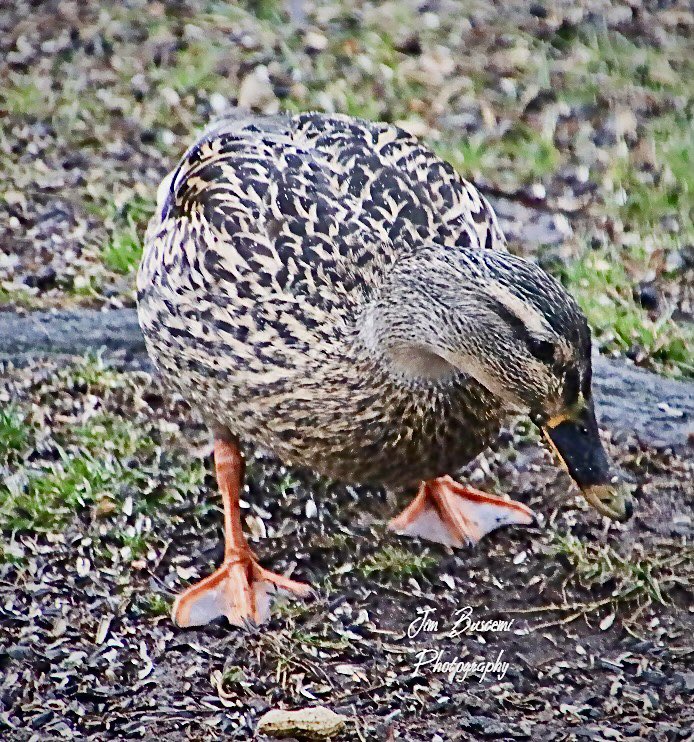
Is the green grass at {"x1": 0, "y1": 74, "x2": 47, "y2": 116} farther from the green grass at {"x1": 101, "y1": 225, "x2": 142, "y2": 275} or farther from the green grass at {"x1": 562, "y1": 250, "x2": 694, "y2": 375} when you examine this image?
the green grass at {"x1": 562, "y1": 250, "x2": 694, "y2": 375}

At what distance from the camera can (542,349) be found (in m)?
3.28

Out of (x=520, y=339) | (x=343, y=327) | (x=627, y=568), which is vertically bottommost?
(x=627, y=568)

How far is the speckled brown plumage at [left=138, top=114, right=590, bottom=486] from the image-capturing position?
146 inches

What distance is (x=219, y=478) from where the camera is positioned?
13.4 feet

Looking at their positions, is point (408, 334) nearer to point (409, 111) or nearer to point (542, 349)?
point (542, 349)

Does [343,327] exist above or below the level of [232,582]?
above

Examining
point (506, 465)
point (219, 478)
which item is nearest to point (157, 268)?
point (219, 478)

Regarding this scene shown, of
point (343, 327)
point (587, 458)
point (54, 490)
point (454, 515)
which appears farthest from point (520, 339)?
point (54, 490)

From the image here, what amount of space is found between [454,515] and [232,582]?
752 mm

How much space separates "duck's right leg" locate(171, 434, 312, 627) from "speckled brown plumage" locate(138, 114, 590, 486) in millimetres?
182

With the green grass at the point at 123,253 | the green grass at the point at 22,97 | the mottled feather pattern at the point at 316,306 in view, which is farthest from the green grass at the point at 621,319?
the green grass at the point at 22,97

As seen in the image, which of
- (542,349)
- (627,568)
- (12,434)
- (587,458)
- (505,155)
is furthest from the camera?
(505,155)

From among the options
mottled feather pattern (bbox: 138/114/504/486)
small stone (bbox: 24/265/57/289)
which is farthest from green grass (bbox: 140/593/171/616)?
small stone (bbox: 24/265/57/289)

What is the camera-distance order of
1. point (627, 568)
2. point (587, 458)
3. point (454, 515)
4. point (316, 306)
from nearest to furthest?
point (587, 458) < point (316, 306) < point (627, 568) < point (454, 515)
